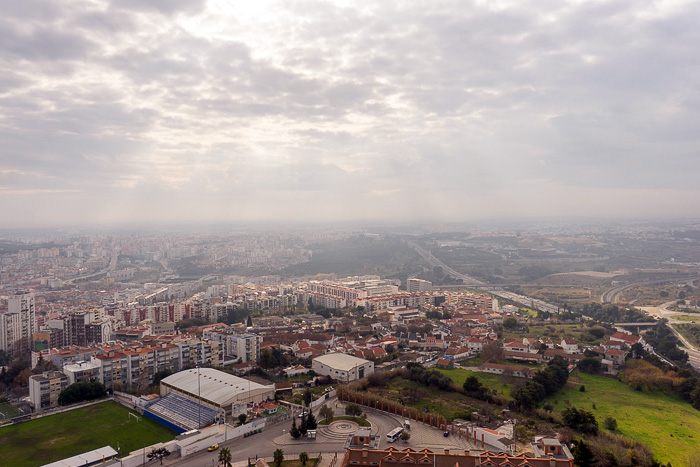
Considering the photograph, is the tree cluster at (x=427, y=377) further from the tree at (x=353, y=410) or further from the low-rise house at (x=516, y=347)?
the low-rise house at (x=516, y=347)

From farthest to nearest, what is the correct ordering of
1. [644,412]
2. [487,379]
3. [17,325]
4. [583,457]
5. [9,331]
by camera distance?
[17,325], [9,331], [487,379], [644,412], [583,457]

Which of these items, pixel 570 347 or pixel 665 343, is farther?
pixel 665 343

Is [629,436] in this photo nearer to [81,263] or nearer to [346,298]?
[346,298]

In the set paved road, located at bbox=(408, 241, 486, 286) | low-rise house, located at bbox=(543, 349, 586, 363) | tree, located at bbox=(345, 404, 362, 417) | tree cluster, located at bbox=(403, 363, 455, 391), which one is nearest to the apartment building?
tree, located at bbox=(345, 404, 362, 417)

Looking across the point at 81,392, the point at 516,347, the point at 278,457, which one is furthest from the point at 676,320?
the point at 81,392

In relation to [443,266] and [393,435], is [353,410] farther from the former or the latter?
[443,266]

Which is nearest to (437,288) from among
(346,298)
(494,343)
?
(346,298)
